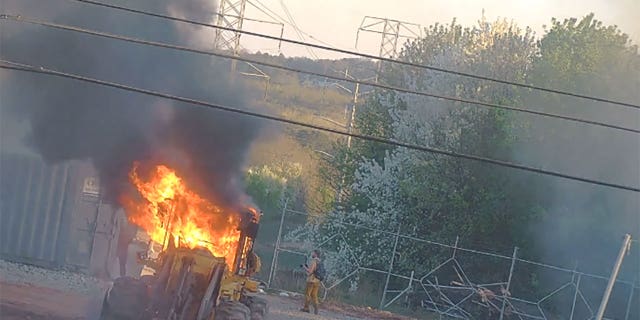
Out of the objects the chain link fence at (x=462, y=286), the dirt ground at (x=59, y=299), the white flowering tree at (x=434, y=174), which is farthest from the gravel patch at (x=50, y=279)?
the white flowering tree at (x=434, y=174)

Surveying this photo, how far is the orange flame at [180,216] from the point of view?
1516 cm

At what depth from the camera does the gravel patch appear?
745 inches

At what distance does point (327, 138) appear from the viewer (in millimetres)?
47969

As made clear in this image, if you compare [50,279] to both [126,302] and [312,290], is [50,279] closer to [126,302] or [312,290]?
[312,290]

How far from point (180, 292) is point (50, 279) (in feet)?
26.7

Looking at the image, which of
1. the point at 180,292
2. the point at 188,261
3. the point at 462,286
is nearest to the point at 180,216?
the point at 188,261

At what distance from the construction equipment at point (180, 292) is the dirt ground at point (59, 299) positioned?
2185 millimetres

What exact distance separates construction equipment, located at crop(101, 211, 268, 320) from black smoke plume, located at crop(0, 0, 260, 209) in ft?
21.4

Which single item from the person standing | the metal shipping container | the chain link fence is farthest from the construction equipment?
the chain link fence

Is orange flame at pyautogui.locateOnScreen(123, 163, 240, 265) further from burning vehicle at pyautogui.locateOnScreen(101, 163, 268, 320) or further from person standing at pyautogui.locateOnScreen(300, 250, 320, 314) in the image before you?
person standing at pyautogui.locateOnScreen(300, 250, 320, 314)

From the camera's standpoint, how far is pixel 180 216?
52.7ft

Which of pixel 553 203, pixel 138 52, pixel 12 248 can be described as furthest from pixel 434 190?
pixel 12 248

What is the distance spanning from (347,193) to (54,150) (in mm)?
13441

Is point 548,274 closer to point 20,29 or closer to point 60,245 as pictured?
point 60,245
